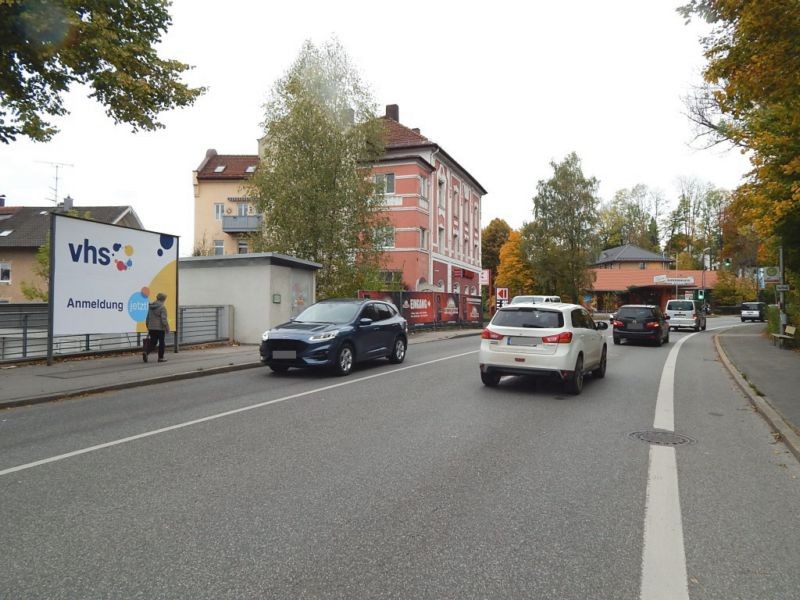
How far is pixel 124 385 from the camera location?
34.5ft

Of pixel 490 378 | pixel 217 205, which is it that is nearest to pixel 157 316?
pixel 490 378

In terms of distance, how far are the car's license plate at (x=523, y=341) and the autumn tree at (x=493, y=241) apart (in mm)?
73937

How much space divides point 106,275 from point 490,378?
9141mm

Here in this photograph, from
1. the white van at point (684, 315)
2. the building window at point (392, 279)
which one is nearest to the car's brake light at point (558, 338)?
the building window at point (392, 279)

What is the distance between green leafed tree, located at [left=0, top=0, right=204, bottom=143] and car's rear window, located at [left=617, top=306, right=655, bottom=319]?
16892mm

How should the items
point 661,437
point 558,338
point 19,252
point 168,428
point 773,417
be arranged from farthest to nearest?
point 19,252 < point 558,338 < point 773,417 < point 168,428 < point 661,437

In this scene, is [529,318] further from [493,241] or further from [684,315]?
[493,241]

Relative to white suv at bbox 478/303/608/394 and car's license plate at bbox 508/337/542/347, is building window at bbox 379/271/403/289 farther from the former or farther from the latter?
car's license plate at bbox 508/337/542/347

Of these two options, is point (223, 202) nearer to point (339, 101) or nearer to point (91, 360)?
point (339, 101)

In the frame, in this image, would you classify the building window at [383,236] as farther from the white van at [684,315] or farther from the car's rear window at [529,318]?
the white van at [684,315]

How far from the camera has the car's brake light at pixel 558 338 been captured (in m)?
9.79

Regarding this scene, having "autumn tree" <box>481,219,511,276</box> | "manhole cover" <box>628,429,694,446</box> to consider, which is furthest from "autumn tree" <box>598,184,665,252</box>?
"manhole cover" <box>628,429,694,446</box>

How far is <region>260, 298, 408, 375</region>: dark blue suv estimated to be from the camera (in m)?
11.8

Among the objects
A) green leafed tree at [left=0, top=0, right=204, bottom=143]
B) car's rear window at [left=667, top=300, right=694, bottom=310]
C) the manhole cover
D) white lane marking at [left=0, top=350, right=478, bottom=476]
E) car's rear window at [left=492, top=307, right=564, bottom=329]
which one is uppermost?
green leafed tree at [left=0, top=0, right=204, bottom=143]
